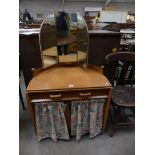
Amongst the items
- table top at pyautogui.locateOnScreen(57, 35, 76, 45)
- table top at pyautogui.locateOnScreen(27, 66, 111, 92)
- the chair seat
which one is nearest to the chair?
the chair seat

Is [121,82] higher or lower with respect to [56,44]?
→ lower

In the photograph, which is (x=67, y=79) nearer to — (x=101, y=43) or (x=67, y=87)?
(x=67, y=87)

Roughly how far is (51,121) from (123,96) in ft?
2.59

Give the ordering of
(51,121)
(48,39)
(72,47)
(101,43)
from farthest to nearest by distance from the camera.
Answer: (101,43) < (72,47) < (48,39) < (51,121)

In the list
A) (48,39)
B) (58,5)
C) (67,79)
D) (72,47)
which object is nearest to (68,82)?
(67,79)

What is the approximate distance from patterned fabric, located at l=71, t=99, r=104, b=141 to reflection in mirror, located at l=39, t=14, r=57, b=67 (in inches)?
22.6

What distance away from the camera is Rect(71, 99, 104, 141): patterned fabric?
165 centimetres

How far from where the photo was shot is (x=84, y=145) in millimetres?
1793

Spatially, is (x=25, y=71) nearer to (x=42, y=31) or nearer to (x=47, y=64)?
(x=47, y=64)

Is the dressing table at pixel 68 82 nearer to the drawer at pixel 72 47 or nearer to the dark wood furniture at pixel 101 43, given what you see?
the drawer at pixel 72 47
